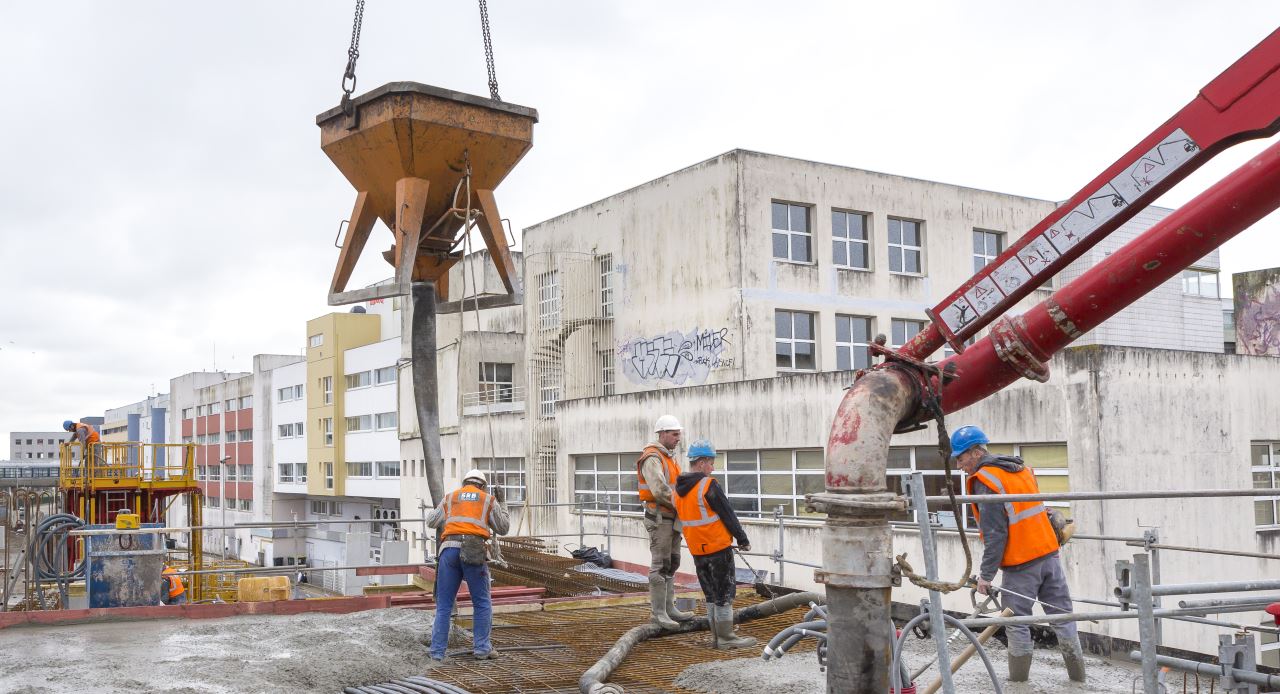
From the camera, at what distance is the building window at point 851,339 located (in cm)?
3005

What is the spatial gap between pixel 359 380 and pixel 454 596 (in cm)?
5287

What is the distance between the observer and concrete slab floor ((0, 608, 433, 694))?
8.11m

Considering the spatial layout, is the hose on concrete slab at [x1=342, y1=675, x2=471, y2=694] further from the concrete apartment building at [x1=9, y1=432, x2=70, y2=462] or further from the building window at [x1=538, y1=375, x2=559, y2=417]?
the concrete apartment building at [x1=9, y1=432, x2=70, y2=462]

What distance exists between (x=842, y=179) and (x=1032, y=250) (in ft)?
81.6

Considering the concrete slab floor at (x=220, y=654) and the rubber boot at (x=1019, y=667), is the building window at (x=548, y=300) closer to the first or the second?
the concrete slab floor at (x=220, y=654)

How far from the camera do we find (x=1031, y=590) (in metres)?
7.16

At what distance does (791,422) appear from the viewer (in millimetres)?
23359

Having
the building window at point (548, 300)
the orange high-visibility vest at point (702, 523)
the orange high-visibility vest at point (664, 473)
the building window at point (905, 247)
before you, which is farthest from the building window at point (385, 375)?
the orange high-visibility vest at point (702, 523)

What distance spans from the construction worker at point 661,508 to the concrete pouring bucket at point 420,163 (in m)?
2.19

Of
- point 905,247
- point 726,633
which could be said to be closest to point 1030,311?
point 726,633

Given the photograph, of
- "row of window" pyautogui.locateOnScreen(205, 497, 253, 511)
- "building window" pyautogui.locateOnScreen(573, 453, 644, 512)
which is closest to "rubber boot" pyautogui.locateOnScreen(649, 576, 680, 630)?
"building window" pyautogui.locateOnScreen(573, 453, 644, 512)

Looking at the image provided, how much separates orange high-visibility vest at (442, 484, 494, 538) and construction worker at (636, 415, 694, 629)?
139cm

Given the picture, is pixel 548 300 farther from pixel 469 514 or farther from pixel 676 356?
pixel 469 514

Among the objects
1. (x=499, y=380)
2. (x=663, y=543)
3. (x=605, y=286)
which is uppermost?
(x=605, y=286)
